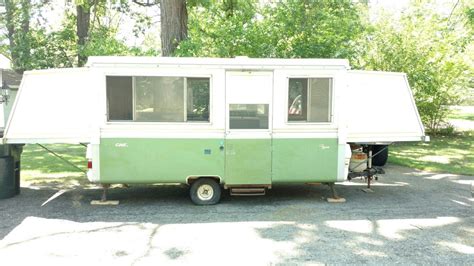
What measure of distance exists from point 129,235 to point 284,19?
8.49 m

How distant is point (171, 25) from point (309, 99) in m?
6.24

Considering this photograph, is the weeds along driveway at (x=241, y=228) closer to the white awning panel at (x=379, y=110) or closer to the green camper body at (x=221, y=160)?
the green camper body at (x=221, y=160)

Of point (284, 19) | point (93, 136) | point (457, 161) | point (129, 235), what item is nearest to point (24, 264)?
point (129, 235)

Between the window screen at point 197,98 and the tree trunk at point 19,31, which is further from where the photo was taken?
the tree trunk at point 19,31

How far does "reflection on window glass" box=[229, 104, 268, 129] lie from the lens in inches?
312

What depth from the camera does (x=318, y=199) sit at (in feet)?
28.1

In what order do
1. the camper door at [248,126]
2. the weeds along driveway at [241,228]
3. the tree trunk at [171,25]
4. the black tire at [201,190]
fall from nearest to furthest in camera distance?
1. the weeds along driveway at [241,228]
2. the camper door at [248,126]
3. the black tire at [201,190]
4. the tree trunk at [171,25]

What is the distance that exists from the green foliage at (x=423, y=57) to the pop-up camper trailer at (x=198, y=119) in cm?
847

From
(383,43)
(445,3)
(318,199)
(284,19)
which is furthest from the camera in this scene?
(445,3)

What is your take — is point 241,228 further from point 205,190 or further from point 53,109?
point 53,109

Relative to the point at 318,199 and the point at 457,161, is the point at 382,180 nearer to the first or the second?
the point at 318,199

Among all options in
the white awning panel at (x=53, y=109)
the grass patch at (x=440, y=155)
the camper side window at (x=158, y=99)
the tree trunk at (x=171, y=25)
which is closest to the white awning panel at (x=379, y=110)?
the camper side window at (x=158, y=99)

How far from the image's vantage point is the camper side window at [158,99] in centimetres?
772

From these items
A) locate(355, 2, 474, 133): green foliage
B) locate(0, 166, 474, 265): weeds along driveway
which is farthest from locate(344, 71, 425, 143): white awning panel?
locate(355, 2, 474, 133): green foliage
